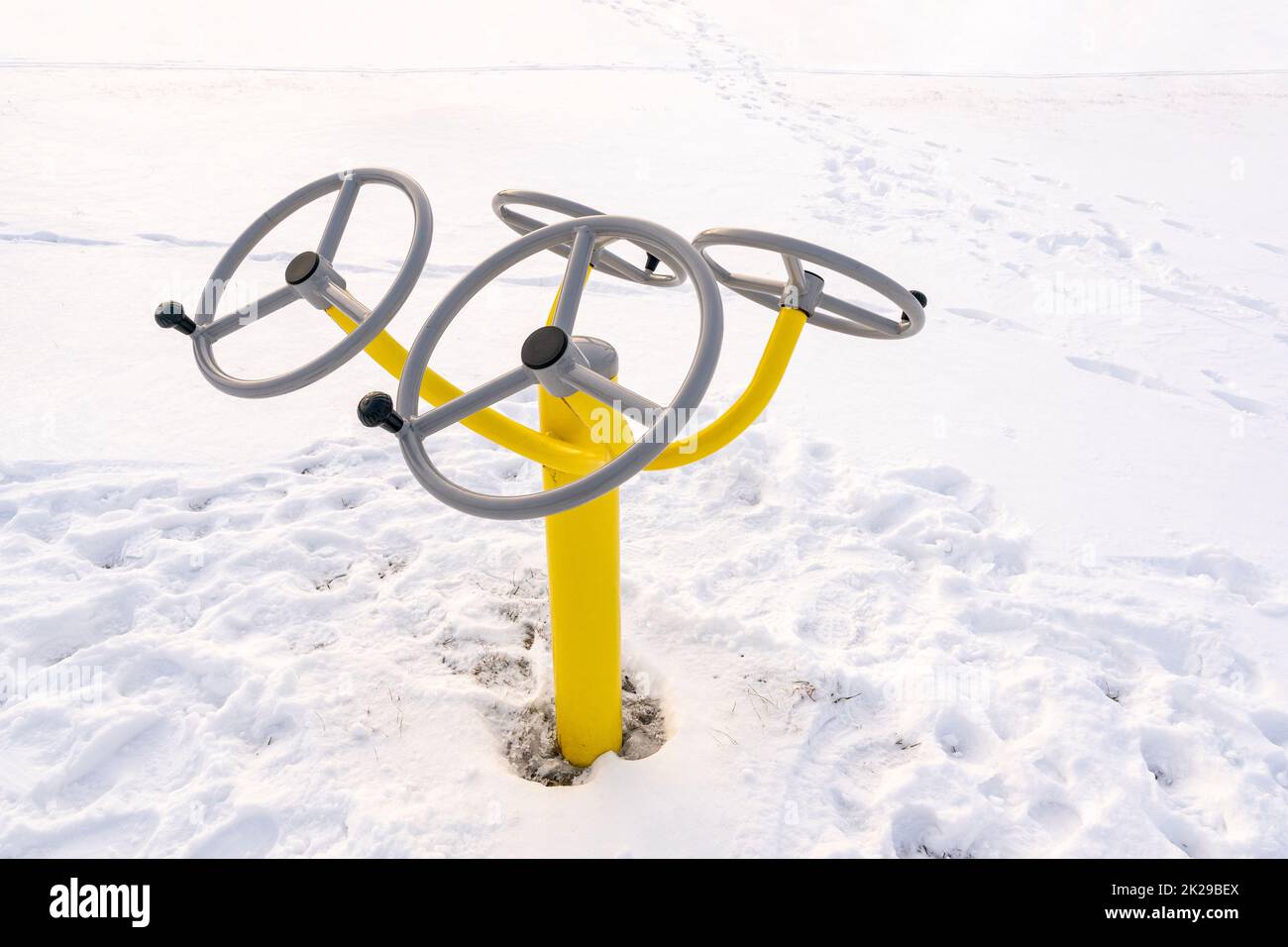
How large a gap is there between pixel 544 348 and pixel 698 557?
1189 millimetres

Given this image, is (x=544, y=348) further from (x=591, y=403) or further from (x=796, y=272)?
(x=796, y=272)

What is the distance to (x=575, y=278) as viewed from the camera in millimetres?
1183

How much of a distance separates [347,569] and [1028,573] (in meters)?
1.76

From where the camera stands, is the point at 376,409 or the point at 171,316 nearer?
the point at 376,409

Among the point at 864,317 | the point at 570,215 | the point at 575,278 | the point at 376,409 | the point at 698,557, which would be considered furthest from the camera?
the point at 698,557

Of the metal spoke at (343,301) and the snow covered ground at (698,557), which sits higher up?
the metal spoke at (343,301)

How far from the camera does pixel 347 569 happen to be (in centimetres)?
210

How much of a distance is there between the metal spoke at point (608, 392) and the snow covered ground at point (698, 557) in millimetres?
824

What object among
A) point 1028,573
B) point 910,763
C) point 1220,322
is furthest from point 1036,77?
point 910,763

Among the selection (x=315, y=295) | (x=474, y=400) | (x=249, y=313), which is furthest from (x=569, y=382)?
(x=249, y=313)

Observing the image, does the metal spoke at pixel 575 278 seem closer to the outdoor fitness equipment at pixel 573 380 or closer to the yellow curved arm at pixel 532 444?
the outdoor fitness equipment at pixel 573 380

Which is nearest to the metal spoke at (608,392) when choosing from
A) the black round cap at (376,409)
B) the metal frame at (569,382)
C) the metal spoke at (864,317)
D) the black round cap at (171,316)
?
the metal frame at (569,382)

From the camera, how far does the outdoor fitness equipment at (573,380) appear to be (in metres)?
1.04
